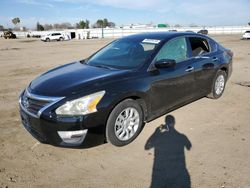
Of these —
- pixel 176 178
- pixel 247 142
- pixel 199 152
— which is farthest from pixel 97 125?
pixel 247 142

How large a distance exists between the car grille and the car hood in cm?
8

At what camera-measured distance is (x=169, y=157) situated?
343cm

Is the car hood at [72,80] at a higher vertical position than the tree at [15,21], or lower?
lower

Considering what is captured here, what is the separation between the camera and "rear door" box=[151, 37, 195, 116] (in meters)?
4.09

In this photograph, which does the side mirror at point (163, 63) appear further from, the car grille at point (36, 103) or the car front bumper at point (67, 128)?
the car grille at point (36, 103)

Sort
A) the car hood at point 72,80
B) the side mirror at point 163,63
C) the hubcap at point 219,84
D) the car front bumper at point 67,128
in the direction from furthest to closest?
1. the hubcap at point 219,84
2. the side mirror at point 163,63
3. the car hood at point 72,80
4. the car front bumper at point 67,128

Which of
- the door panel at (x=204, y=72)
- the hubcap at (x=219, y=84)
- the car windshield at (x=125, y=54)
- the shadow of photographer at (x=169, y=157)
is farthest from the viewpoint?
the hubcap at (x=219, y=84)

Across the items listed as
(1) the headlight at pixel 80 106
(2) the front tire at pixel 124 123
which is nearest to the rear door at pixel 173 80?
(2) the front tire at pixel 124 123

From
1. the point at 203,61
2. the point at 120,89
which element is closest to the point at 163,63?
the point at 120,89

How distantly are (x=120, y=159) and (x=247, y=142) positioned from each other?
2022 mm

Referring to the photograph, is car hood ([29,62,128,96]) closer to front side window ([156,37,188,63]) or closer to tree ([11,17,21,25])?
front side window ([156,37,188,63])

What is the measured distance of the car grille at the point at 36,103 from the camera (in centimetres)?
327

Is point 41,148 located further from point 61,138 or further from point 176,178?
point 176,178

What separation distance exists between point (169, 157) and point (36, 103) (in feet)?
6.52
